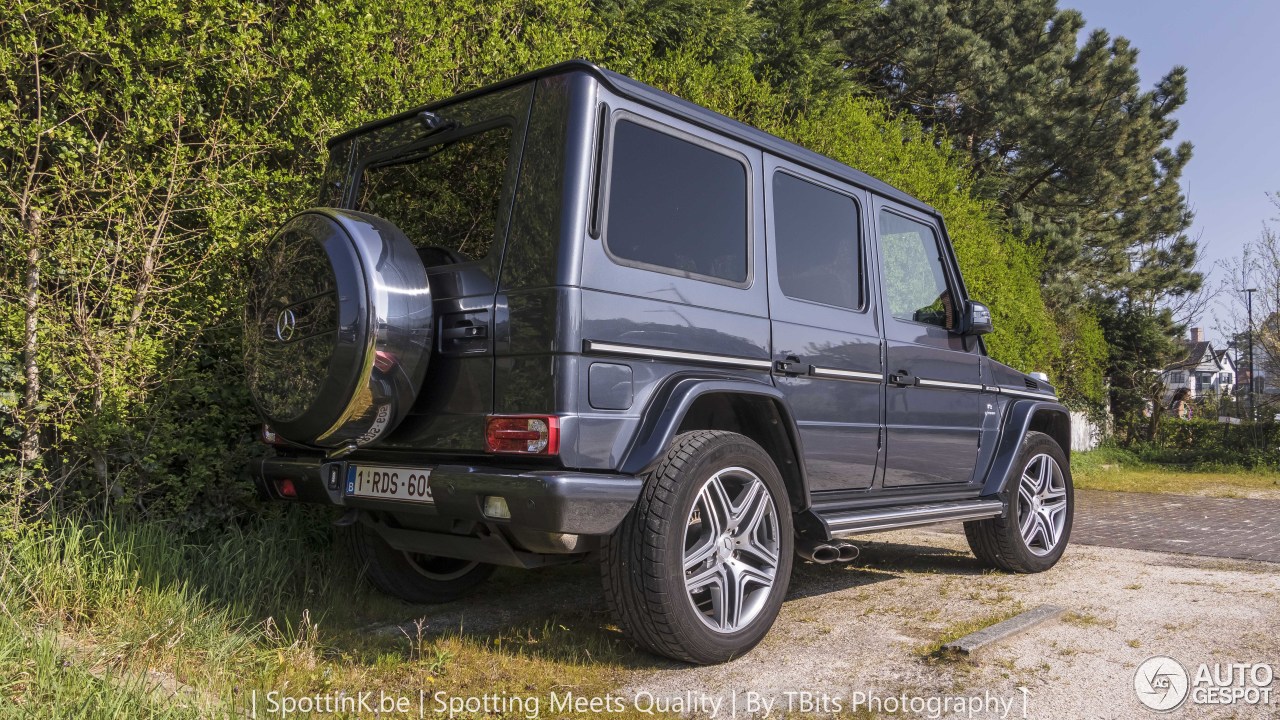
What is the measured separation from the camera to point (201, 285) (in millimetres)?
4453

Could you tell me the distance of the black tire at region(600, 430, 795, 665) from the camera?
3119mm

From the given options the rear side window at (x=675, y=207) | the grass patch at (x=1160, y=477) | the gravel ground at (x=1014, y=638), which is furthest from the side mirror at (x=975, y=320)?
the grass patch at (x=1160, y=477)

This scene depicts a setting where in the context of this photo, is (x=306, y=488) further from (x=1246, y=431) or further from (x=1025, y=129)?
(x=1246, y=431)

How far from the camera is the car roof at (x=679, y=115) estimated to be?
3.30m

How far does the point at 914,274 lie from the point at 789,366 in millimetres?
1527

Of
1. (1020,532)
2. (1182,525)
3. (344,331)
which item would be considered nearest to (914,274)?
(1020,532)

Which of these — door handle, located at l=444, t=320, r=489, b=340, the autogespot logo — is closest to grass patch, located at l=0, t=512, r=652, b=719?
door handle, located at l=444, t=320, r=489, b=340

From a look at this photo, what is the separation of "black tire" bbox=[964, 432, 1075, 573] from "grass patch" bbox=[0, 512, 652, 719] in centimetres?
250

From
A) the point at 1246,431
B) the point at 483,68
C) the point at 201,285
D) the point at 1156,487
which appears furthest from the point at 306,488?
the point at 1246,431

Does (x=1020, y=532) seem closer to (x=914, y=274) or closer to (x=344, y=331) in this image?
(x=914, y=274)

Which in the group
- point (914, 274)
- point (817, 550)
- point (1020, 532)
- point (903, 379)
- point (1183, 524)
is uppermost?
point (914, 274)

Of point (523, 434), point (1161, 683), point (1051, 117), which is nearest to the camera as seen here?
point (523, 434)

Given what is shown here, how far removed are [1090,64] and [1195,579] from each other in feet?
65.3

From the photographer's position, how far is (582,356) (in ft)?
9.95
